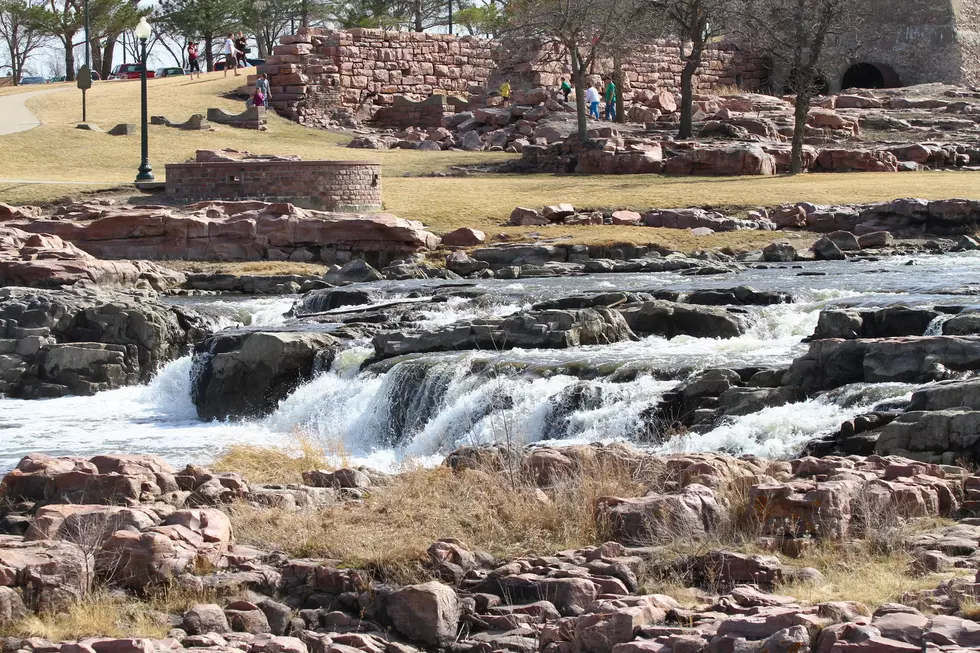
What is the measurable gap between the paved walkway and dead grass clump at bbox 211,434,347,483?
2609cm

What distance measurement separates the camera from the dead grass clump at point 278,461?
1112cm

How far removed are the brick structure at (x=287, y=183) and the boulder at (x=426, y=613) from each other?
22218 millimetres

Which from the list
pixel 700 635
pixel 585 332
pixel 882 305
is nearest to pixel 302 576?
pixel 700 635

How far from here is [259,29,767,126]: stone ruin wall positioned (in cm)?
4572

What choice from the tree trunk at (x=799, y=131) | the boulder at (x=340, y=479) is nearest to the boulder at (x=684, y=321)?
the boulder at (x=340, y=479)

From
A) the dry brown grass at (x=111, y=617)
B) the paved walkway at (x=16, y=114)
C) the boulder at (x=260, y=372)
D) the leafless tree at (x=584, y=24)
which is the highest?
the leafless tree at (x=584, y=24)

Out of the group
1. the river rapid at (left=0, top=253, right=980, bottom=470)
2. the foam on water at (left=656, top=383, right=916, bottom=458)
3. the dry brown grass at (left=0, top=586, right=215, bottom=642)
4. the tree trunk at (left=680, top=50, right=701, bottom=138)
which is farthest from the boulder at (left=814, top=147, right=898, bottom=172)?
the dry brown grass at (left=0, top=586, right=215, bottom=642)

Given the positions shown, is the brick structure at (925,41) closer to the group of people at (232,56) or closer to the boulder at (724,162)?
the boulder at (724,162)

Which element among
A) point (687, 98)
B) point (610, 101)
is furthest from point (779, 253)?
A: point (610, 101)

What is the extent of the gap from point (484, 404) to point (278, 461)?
3212mm

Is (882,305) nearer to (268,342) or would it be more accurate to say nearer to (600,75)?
(268,342)

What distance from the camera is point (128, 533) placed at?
7.53m

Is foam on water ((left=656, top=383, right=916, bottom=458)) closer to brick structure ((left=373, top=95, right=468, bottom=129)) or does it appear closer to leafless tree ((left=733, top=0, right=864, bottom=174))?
leafless tree ((left=733, top=0, right=864, bottom=174))

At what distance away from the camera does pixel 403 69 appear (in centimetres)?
4875
